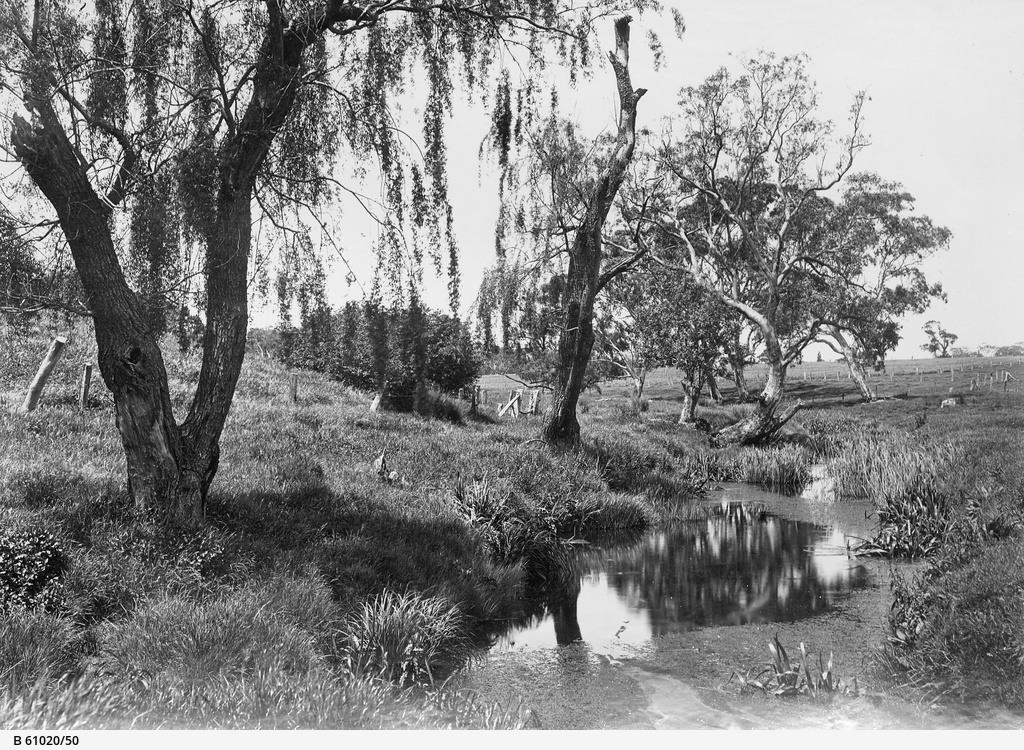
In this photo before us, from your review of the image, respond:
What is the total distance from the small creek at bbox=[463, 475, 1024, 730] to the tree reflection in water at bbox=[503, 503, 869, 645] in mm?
27

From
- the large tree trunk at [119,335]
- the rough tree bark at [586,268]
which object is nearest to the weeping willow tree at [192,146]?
the large tree trunk at [119,335]

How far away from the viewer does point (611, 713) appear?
6613mm

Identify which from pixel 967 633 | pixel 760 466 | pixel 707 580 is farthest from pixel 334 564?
pixel 760 466

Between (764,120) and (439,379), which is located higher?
(764,120)

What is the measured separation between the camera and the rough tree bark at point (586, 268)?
16.2 m

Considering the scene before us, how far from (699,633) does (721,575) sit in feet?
9.52

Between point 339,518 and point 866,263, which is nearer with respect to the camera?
point 339,518

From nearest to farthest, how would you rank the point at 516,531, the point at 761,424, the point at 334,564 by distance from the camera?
the point at 334,564 → the point at 516,531 → the point at 761,424

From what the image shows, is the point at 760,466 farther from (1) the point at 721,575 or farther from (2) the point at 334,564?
(2) the point at 334,564

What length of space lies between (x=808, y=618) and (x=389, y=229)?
22.0 ft

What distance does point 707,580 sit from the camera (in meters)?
11.3

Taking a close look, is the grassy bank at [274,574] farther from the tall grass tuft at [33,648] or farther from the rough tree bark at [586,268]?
the rough tree bark at [586,268]

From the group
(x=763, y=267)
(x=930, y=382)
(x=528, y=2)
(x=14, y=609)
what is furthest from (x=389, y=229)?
(x=930, y=382)

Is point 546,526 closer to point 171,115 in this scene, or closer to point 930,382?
point 171,115
